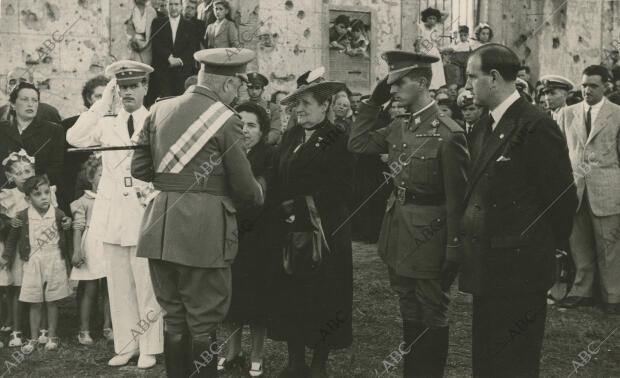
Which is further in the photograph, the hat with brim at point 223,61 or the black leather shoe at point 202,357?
the hat with brim at point 223,61

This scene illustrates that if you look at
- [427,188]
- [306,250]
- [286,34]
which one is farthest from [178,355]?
[286,34]

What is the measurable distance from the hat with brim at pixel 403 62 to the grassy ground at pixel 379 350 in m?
2.21

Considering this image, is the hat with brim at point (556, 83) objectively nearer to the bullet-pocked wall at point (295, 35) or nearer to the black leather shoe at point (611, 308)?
the black leather shoe at point (611, 308)

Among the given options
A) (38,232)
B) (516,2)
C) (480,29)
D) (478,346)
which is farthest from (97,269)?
(516,2)

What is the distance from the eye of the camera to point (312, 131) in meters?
5.06

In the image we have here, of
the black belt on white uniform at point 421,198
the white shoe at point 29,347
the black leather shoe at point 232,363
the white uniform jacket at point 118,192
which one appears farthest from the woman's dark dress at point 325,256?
the white shoe at point 29,347

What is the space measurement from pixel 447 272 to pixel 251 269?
1.66 metres

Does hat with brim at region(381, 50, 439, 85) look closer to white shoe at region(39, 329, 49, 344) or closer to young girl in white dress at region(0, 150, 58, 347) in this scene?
young girl in white dress at region(0, 150, 58, 347)

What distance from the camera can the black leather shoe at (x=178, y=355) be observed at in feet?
13.6

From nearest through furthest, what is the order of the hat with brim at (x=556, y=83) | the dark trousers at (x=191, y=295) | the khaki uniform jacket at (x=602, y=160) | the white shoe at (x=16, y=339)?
the dark trousers at (x=191, y=295), the white shoe at (x=16, y=339), the khaki uniform jacket at (x=602, y=160), the hat with brim at (x=556, y=83)

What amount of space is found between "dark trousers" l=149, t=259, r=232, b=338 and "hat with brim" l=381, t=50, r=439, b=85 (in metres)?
1.56

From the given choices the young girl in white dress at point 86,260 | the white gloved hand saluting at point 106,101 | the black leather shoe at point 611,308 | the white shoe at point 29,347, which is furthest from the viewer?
the black leather shoe at point 611,308

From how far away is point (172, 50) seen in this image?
29.9 feet

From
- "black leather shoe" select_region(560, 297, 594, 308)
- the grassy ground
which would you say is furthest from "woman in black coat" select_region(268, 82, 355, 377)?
"black leather shoe" select_region(560, 297, 594, 308)
